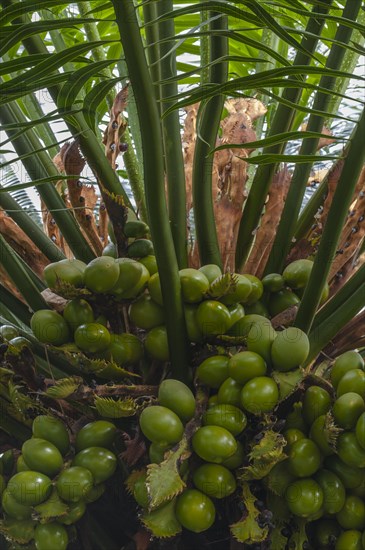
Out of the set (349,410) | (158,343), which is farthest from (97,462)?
(349,410)

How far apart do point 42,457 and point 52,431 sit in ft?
0.10

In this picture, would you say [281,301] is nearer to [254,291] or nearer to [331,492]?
Result: [254,291]

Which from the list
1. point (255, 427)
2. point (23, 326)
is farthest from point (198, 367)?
point (23, 326)

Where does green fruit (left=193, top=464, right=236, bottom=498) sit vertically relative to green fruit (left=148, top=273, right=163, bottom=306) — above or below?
below

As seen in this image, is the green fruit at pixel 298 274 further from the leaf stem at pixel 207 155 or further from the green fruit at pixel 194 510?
the green fruit at pixel 194 510

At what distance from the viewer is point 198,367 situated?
665 mm

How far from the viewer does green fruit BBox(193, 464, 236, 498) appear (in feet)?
1.93

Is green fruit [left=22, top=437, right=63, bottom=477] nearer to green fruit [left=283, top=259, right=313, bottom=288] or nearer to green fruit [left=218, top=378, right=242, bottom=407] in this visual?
green fruit [left=218, top=378, right=242, bottom=407]

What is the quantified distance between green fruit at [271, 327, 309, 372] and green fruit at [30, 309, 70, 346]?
20cm

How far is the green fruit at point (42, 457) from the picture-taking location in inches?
23.6

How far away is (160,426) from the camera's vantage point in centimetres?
58

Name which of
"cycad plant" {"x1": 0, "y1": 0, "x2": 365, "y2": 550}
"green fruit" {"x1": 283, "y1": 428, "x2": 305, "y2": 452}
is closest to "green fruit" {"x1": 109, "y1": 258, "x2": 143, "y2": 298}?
"cycad plant" {"x1": 0, "y1": 0, "x2": 365, "y2": 550}

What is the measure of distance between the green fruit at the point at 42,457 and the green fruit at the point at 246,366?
18cm

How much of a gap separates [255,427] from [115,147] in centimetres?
40
